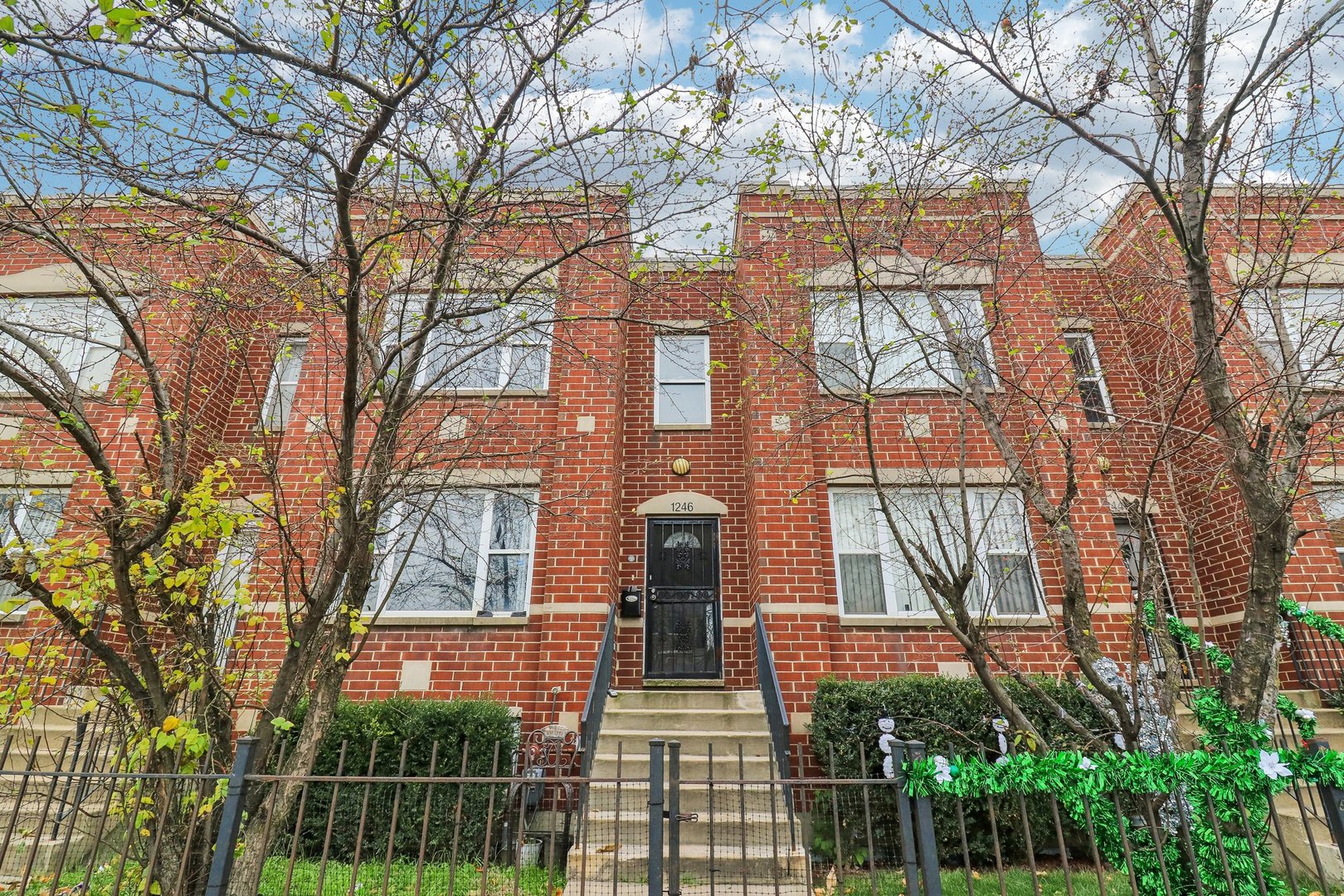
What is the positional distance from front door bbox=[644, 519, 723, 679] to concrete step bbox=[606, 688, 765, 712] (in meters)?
0.89

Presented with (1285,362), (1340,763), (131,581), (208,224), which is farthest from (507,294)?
(1340,763)

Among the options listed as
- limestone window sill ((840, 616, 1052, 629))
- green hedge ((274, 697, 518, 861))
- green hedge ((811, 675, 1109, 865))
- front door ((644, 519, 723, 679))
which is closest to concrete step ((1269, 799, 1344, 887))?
green hedge ((811, 675, 1109, 865))

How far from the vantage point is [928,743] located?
22.6 ft

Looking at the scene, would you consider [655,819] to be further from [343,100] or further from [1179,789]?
[343,100]

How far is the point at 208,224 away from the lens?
14.1 feet

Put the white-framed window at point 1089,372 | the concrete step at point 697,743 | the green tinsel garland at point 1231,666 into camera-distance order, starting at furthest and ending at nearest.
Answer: the white-framed window at point 1089,372 < the concrete step at point 697,743 < the green tinsel garland at point 1231,666

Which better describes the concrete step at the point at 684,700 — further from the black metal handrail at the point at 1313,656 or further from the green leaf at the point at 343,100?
the green leaf at the point at 343,100

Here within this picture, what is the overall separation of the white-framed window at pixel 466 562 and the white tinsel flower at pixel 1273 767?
739 centimetres

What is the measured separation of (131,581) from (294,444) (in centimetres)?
582

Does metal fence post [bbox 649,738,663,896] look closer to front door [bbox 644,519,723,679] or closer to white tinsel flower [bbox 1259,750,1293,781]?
white tinsel flower [bbox 1259,750,1293,781]

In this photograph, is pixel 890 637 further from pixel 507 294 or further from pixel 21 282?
pixel 21 282

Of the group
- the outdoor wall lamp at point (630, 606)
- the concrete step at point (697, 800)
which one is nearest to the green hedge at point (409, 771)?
the concrete step at point (697, 800)

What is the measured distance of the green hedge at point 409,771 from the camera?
6.64 m

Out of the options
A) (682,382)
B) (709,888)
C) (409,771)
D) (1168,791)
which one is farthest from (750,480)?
(1168,791)
